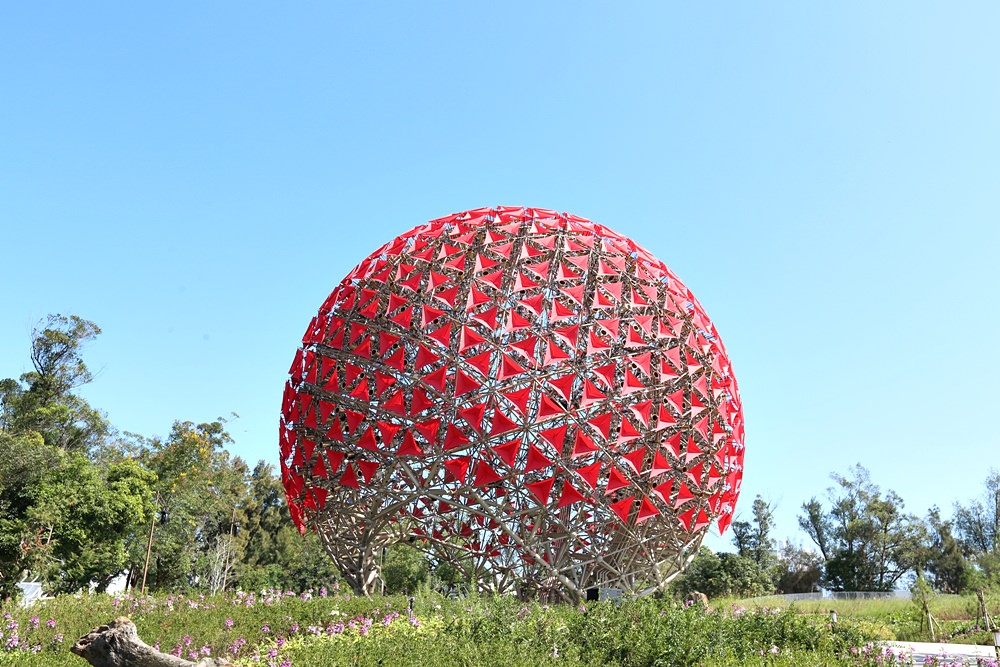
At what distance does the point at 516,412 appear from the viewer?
46.6 ft

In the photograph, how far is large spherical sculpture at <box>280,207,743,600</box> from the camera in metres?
14.3

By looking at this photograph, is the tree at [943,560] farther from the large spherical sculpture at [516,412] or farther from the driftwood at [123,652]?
the driftwood at [123,652]

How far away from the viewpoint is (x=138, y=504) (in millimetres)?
31469

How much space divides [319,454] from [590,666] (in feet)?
33.1

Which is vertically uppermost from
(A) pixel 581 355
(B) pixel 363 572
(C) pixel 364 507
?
(A) pixel 581 355

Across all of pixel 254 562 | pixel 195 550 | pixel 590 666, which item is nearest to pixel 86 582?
pixel 195 550

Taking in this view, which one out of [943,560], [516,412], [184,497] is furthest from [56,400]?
[943,560]

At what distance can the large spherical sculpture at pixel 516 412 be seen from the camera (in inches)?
563

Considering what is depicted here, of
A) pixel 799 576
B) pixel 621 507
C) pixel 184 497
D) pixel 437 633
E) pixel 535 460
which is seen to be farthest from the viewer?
pixel 799 576

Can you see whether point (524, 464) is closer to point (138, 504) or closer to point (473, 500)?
point (473, 500)

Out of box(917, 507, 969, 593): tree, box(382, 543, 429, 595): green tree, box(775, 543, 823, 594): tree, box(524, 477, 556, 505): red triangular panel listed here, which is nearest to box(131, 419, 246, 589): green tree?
box(382, 543, 429, 595): green tree

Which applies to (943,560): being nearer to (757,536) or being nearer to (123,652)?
(757,536)

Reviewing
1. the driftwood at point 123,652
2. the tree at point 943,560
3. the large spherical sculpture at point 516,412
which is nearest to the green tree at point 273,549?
the large spherical sculpture at point 516,412

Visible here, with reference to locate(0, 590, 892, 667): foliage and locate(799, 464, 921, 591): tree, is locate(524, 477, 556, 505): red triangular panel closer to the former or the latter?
locate(0, 590, 892, 667): foliage
